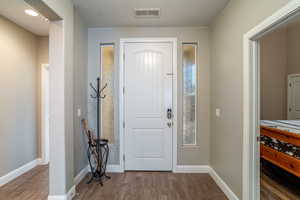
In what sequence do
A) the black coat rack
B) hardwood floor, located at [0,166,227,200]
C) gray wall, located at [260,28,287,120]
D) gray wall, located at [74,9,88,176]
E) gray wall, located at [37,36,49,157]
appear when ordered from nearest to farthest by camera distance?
hardwood floor, located at [0,166,227,200]
gray wall, located at [74,9,88,176]
the black coat rack
gray wall, located at [37,36,49,157]
gray wall, located at [260,28,287,120]

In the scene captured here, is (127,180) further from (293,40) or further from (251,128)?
(293,40)

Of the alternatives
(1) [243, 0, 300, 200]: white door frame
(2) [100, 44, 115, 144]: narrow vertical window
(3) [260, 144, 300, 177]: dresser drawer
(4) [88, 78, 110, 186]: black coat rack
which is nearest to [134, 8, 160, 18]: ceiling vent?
(2) [100, 44, 115, 144]: narrow vertical window

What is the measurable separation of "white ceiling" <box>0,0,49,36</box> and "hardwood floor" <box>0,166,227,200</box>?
2629 millimetres

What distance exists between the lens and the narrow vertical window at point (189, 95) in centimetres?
332

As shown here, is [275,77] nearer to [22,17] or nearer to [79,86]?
[79,86]

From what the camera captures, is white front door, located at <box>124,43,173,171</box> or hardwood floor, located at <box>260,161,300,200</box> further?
white front door, located at <box>124,43,173,171</box>

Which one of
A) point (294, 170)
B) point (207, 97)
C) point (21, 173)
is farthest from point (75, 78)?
point (294, 170)

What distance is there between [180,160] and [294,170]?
1676mm

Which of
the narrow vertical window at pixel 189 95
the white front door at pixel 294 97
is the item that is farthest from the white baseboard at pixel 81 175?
the white front door at pixel 294 97

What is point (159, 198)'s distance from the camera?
7.89ft

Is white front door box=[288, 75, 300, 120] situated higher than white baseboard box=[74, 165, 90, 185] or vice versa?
white front door box=[288, 75, 300, 120]

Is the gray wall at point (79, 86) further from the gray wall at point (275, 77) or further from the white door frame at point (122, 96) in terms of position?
the gray wall at point (275, 77)

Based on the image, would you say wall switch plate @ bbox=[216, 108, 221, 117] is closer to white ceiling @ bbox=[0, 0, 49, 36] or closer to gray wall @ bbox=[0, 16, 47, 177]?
white ceiling @ bbox=[0, 0, 49, 36]

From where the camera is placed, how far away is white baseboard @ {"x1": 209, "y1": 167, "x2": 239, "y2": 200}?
7.59ft
